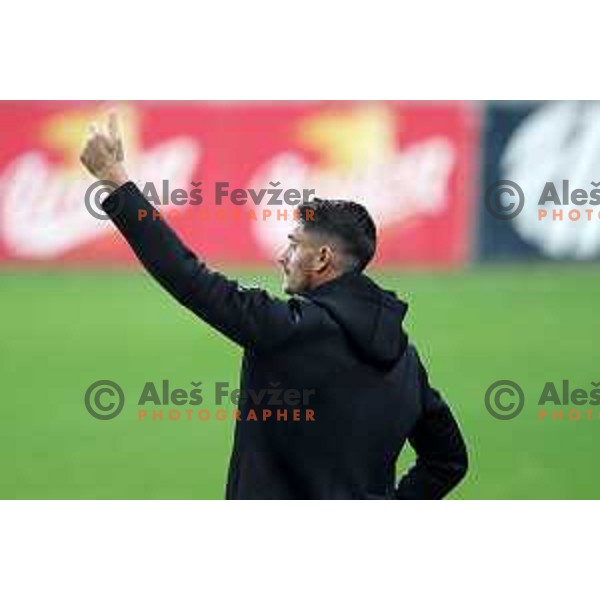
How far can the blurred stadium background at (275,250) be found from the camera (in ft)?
20.1

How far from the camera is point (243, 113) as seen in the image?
313 inches

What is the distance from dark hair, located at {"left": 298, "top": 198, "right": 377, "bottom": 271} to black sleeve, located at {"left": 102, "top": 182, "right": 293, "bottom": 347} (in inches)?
10.8

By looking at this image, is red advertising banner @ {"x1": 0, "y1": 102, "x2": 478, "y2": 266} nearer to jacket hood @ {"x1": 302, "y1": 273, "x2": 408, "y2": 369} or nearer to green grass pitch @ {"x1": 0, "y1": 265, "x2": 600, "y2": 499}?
green grass pitch @ {"x1": 0, "y1": 265, "x2": 600, "y2": 499}

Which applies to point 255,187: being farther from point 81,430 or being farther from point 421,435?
point 421,435

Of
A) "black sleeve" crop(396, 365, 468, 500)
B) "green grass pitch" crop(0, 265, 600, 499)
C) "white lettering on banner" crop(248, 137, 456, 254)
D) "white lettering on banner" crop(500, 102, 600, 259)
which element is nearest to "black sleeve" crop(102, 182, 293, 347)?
"black sleeve" crop(396, 365, 468, 500)

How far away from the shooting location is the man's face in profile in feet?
7.55

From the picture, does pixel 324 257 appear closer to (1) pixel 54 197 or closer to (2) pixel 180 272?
(2) pixel 180 272

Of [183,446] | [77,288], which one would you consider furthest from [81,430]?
[77,288]

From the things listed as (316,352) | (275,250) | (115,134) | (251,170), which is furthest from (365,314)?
(275,250)

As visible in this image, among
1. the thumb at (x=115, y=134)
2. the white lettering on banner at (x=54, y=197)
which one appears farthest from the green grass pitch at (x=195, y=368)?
the thumb at (x=115, y=134)

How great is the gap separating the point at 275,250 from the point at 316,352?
5879 millimetres

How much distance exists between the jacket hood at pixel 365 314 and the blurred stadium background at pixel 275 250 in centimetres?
345

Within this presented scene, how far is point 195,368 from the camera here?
715 centimetres

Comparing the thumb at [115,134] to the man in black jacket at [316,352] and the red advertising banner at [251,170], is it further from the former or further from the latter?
the red advertising banner at [251,170]
